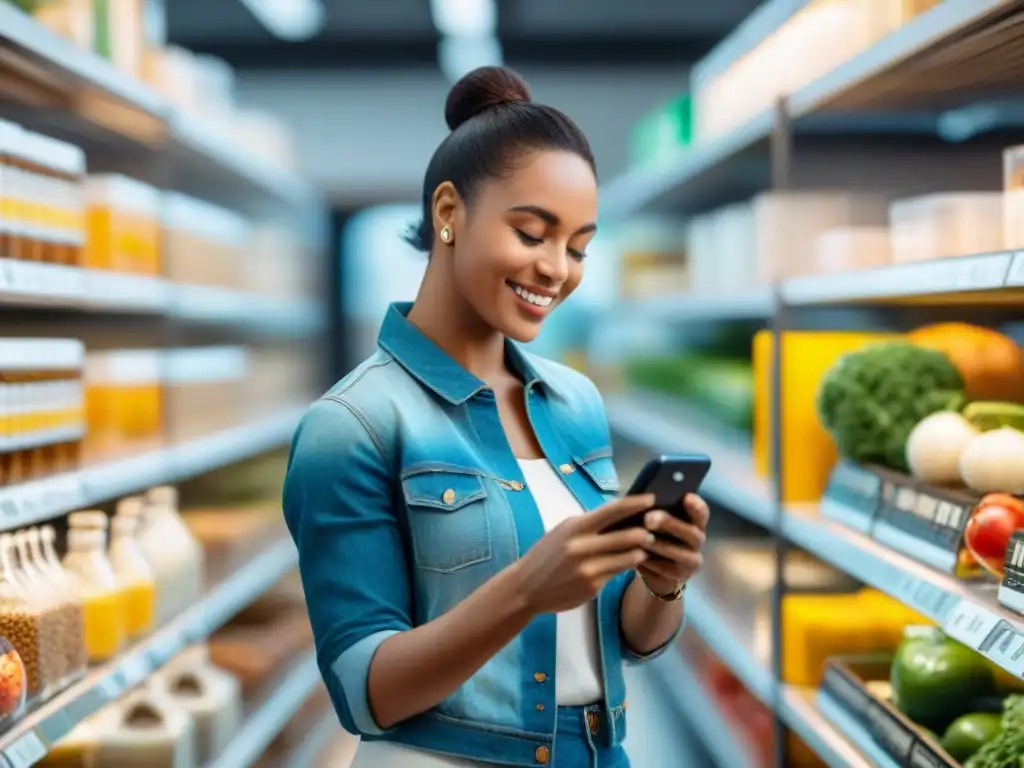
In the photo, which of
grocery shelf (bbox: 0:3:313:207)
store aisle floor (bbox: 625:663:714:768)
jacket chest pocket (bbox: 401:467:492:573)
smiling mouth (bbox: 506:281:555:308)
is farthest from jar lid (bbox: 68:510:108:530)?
store aisle floor (bbox: 625:663:714:768)

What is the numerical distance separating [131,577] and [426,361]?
162 centimetres

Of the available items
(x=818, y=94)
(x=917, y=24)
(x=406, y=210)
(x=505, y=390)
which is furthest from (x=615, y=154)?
(x=505, y=390)

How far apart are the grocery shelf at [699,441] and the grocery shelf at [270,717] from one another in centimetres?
159

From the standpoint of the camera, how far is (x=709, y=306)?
12.7 feet

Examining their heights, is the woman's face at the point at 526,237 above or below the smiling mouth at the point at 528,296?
above

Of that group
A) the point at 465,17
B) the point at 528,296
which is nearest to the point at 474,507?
the point at 528,296

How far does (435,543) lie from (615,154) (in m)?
5.79

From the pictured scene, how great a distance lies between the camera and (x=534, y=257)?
1.44 m

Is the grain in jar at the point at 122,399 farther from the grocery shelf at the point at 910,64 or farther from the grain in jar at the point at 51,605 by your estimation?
the grocery shelf at the point at 910,64

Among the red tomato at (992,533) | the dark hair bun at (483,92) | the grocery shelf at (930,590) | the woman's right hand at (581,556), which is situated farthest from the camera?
the red tomato at (992,533)

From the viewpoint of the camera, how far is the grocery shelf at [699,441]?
10.6 feet

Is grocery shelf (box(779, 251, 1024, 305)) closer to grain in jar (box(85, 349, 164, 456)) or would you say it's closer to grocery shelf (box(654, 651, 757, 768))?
grocery shelf (box(654, 651, 757, 768))

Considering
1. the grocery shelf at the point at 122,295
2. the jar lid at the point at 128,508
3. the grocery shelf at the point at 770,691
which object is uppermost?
the grocery shelf at the point at 122,295

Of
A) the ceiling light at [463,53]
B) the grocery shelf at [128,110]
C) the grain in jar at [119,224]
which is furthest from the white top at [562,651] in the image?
the ceiling light at [463,53]
